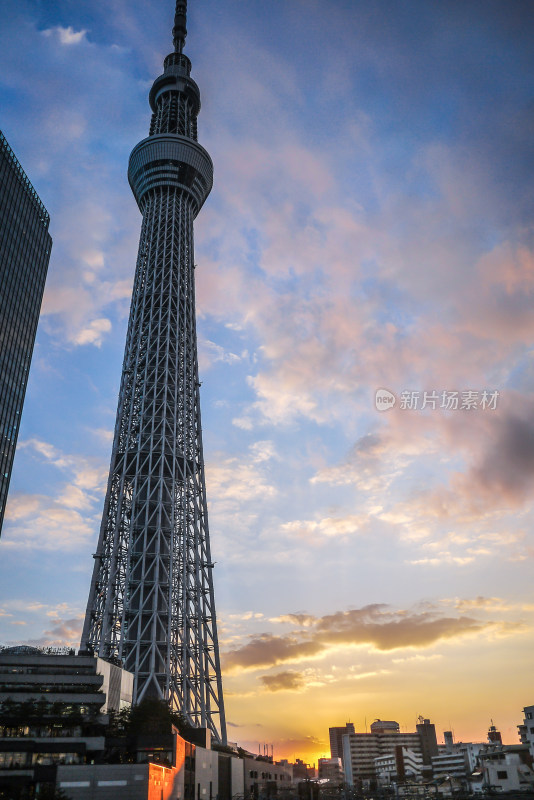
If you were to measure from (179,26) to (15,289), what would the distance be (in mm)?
90681

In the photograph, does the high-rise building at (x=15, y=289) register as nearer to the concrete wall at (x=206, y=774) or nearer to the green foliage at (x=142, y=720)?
the green foliage at (x=142, y=720)

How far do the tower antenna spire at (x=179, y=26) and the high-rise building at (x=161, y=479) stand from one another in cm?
3027

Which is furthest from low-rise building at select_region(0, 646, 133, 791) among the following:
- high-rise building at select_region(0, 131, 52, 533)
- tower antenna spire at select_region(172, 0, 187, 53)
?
tower antenna spire at select_region(172, 0, 187, 53)

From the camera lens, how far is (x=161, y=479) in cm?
11281

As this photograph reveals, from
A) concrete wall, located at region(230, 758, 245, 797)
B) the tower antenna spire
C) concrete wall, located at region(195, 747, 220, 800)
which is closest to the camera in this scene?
concrete wall, located at region(195, 747, 220, 800)

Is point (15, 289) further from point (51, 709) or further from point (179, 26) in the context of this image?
point (179, 26)

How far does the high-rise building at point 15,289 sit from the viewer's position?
4887 inches

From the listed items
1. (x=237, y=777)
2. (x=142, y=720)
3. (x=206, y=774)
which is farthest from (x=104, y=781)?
(x=237, y=777)

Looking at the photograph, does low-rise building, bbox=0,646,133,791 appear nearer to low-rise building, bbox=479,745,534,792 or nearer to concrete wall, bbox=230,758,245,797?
concrete wall, bbox=230,758,245,797

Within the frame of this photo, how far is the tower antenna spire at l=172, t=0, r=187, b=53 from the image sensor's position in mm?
168038

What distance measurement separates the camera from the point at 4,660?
3086 inches

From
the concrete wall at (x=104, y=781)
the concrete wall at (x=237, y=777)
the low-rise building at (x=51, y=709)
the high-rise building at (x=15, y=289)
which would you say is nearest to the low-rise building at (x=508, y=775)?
the concrete wall at (x=237, y=777)

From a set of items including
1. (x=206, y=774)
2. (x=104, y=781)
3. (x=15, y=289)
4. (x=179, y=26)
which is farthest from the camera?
(x=179, y=26)

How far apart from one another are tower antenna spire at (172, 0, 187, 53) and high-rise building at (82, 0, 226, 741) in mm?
30269
